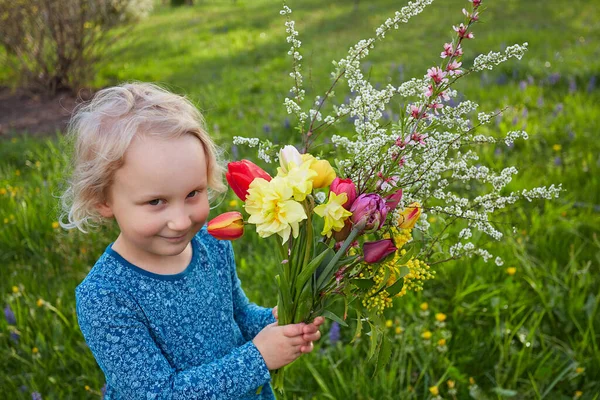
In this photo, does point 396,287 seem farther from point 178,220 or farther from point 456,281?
point 456,281

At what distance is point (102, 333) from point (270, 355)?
446mm

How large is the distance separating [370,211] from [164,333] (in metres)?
0.80

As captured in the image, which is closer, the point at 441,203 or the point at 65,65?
the point at 441,203

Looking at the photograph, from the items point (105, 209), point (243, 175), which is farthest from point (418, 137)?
point (105, 209)

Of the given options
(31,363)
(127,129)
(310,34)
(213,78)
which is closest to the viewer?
(127,129)

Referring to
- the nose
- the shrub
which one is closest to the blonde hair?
the nose

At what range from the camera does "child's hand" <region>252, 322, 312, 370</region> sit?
1.48 m

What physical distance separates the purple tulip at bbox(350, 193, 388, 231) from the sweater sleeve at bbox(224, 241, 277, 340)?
805 mm

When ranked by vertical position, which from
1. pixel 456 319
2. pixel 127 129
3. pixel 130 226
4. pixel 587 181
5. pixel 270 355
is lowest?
pixel 456 319

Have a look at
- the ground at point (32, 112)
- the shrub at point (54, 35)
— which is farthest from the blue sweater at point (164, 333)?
the shrub at point (54, 35)

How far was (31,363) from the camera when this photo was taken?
8.25ft

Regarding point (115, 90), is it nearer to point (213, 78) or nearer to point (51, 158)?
point (51, 158)

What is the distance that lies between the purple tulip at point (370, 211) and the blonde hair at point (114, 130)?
0.55m

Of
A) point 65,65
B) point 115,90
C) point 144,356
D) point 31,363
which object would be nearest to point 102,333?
point 144,356
